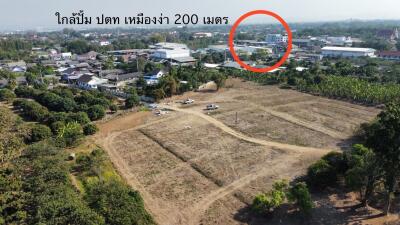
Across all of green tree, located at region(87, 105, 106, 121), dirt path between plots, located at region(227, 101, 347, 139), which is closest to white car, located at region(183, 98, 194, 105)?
dirt path between plots, located at region(227, 101, 347, 139)

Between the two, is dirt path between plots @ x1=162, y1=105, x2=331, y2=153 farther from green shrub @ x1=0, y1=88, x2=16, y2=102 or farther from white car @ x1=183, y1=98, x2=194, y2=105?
green shrub @ x1=0, y1=88, x2=16, y2=102

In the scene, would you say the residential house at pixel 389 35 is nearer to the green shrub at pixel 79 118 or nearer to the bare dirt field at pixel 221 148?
the bare dirt field at pixel 221 148

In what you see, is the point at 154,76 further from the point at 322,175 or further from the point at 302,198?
the point at 302,198

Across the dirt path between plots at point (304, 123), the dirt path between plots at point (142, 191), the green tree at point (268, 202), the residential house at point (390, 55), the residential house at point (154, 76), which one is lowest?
the dirt path between plots at point (142, 191)

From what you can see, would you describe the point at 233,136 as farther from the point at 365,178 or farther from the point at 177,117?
the point at 365,178

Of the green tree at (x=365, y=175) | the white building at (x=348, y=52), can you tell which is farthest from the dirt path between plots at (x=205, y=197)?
the white building at (x=348, y=52)

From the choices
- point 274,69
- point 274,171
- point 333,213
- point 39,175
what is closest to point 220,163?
point 274,171

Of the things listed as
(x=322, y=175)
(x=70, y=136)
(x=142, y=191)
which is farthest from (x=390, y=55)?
(x=142, y=191)

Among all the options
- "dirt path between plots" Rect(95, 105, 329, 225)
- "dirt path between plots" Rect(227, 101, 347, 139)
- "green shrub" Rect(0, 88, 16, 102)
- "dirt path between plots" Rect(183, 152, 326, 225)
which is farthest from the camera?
"green shrub" Rect(0, 88, 16, 102)

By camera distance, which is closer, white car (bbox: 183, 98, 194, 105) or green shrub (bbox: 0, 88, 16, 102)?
white car (bbox: 183, 98, 194, 105)

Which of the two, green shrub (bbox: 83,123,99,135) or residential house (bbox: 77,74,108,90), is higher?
residential house (bbox: 77,74,108,90)
